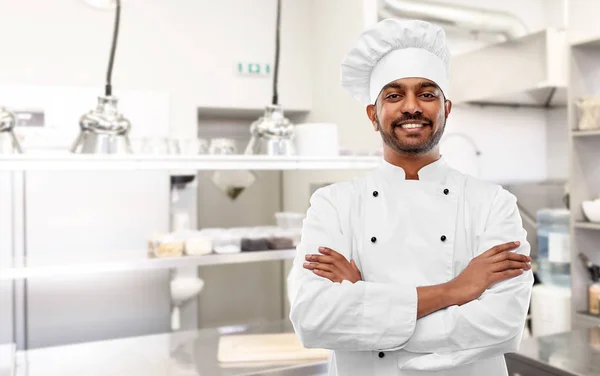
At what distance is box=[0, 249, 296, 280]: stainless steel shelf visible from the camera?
1.57m

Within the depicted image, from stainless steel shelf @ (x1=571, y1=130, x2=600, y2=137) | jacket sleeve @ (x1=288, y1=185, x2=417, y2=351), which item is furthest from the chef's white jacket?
stainless steel shelf @ (x1=571, y1=130, x2=600, y2=137)

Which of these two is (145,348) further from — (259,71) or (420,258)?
(259,71)

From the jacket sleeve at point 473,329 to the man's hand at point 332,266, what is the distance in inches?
6.1

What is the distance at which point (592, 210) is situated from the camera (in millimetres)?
2363

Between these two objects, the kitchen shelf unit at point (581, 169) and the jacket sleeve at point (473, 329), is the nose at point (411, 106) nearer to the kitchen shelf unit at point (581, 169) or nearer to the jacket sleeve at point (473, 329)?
the jacket sleeve at point (473, 329)

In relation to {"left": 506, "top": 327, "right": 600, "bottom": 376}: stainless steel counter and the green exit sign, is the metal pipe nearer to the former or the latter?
the green exit sign

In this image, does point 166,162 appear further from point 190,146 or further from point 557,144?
point 557,144

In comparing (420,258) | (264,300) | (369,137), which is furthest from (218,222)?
(420,258)

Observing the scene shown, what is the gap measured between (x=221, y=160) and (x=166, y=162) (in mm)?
162

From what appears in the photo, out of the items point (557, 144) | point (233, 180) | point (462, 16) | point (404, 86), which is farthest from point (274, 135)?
point (557, 144)

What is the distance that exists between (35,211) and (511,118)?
2750mm

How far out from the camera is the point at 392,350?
1.04 meters

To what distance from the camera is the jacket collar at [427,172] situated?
112 centimetres

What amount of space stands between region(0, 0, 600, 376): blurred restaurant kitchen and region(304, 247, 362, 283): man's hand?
0.69m
